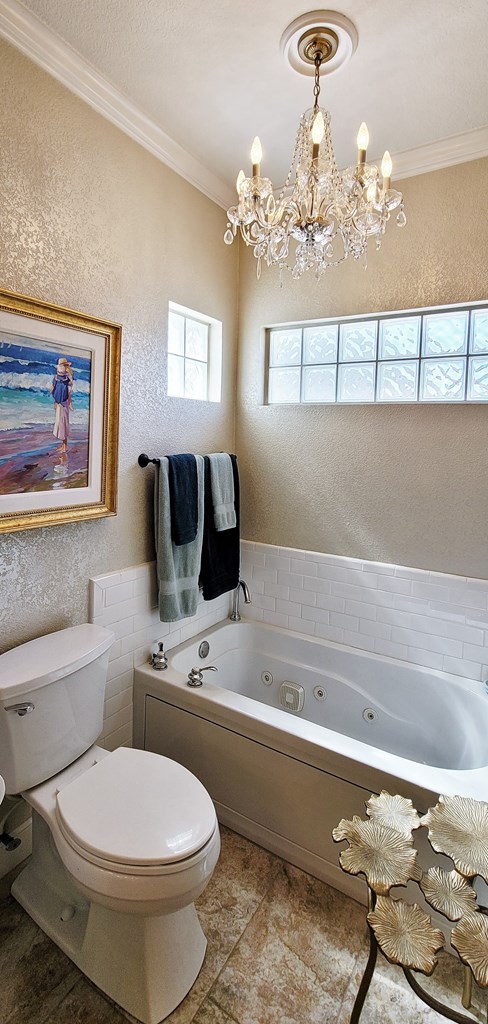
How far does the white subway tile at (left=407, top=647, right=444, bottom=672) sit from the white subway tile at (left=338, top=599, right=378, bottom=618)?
0.23 m

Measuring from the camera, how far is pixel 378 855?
115 cm

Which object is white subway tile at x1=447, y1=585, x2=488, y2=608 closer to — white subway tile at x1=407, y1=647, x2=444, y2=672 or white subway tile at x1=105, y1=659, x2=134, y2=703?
white subway tile at x1=407, y1=647, x2=444, y2=672

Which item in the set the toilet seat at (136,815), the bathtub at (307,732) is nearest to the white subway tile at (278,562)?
the bathtub at (307,732)

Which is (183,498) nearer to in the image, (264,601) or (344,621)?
(264,601)

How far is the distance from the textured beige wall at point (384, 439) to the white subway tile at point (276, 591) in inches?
9.6

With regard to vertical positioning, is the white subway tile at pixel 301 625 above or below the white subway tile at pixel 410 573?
below

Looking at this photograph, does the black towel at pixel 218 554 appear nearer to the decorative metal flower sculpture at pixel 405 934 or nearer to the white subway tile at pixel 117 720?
the white subway tile at pixel 117 720

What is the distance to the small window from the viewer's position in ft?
7.63

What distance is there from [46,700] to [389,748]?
1559 mm

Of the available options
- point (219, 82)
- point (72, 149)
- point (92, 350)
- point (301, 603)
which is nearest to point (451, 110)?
point (219, 82)

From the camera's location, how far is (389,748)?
2.21 m

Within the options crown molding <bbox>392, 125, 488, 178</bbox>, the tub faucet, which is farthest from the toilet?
crown molding <bbox>392, 125, 488, 178</bbox>

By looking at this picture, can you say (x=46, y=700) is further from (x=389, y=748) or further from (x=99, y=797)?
(x=389, y=748)

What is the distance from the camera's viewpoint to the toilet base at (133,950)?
130 centimetres
